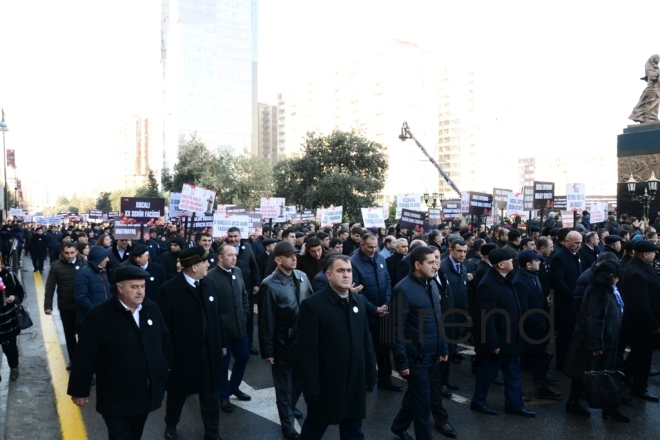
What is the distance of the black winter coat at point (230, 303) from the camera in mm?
6379

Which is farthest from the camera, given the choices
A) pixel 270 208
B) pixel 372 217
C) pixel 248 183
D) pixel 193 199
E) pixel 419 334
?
pixel 248 183

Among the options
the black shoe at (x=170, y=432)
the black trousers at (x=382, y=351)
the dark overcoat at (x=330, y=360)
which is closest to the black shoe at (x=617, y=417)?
the black trousers at (x=382, y=351)

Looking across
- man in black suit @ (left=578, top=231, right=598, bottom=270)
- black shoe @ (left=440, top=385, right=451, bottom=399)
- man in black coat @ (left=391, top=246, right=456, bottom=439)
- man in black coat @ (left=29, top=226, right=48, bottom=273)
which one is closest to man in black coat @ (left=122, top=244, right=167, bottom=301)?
man in black coat @ (left=391, top=246, right=456, bottom=439)

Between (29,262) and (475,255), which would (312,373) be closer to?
(475,255)

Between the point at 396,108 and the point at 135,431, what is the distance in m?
99.2

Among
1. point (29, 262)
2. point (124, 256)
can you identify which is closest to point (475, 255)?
point (124, 256)

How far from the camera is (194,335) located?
17.3 feet

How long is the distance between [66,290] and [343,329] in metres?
5.27

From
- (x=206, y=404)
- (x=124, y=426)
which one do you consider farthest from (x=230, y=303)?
(x=124, y=426)

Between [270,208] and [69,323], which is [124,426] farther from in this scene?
[270,208]

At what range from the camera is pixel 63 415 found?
6387mm

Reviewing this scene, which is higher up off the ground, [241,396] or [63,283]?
[63,283]

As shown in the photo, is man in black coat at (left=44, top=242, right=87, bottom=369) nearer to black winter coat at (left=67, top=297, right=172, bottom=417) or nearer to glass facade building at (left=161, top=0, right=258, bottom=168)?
black winter coat at (left=67, top=297, right=172, bottom=417)

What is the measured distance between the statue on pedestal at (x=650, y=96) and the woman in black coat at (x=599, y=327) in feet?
78.6
